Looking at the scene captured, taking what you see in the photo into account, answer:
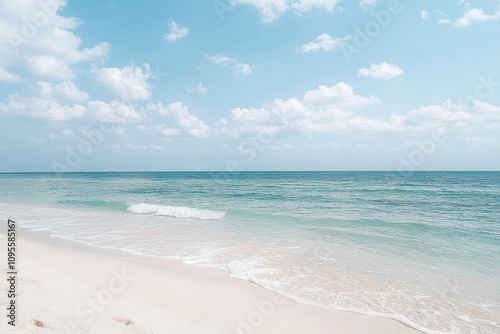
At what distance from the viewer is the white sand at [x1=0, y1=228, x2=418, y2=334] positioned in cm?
483

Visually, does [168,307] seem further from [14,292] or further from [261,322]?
[14,292]

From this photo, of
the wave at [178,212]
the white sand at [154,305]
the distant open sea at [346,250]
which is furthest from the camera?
the wave at [178,212]

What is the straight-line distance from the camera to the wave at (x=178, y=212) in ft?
63.9

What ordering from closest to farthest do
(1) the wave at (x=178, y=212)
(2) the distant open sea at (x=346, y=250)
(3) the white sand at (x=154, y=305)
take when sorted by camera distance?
1. (3) the white sand at (x=154, y=305)
2. (2) the distant open sea at (x=346, y=250)
3. (1) the wave at (x=178, y=212)

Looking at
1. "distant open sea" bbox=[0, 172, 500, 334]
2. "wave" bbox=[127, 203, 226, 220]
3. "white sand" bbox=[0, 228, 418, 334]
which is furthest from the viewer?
"wave" bbox=[127, 203, 226, 220]

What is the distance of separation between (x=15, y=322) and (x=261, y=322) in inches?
166

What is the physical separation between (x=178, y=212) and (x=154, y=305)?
15.3 metres

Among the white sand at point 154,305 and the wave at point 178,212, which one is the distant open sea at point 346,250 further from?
the white sand at point 154,305

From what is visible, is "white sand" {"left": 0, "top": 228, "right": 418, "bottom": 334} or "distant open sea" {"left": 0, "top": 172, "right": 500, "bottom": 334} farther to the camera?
"distant open sea" {"left": 0, "top": 172, "right": 500, "bottom": 334}

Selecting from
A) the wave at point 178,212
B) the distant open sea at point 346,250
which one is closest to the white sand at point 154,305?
the distant open sea at point 346,250

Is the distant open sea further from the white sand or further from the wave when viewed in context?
the white sand

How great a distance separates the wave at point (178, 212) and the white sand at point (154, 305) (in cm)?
1110

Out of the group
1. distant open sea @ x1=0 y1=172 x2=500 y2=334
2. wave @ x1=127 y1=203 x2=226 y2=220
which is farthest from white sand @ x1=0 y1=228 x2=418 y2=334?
wave @ x1=127 y1=203 x2=226 y2=220

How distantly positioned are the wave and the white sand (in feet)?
36.4
